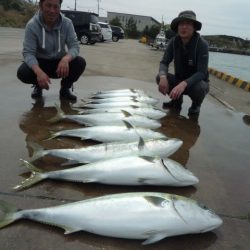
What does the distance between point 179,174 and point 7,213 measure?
4.96 feet

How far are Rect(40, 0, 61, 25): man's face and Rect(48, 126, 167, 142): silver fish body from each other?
2238 mm

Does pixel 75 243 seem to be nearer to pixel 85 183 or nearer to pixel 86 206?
pixel 86 206

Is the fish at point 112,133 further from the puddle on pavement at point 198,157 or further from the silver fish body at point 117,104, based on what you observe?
the silver fish body at point 117,104

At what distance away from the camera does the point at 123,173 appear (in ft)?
11.2

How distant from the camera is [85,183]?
Answer: 3508 mm

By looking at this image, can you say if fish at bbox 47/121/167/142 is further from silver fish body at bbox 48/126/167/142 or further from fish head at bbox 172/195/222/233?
fish head at bbox 172/195/222/233

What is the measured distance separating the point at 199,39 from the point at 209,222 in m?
4.09

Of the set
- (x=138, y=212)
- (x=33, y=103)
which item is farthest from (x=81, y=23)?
(x=138, y=212)

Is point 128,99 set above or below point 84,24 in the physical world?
below

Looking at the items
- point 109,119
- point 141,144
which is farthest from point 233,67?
point 141,144

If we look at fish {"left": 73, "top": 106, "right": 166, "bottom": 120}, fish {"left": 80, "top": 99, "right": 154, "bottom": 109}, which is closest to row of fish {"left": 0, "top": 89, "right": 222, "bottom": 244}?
fish {"left": 73, "top": 106, "right": 166, "bottom": 120}

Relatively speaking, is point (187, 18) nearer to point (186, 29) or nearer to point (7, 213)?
point (186, 29)

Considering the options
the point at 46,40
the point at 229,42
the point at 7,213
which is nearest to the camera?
the point at 7,213

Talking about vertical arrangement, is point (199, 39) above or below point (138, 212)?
above
